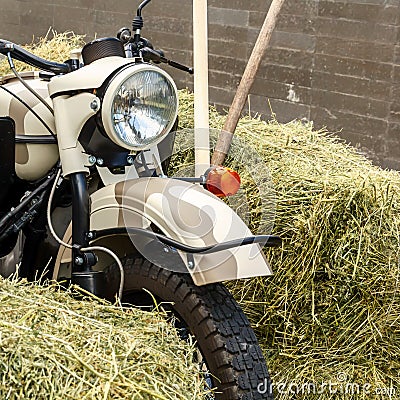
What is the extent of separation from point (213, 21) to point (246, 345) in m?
4.22

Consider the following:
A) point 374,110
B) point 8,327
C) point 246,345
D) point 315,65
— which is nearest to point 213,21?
point 315,65

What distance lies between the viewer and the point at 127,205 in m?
2.63

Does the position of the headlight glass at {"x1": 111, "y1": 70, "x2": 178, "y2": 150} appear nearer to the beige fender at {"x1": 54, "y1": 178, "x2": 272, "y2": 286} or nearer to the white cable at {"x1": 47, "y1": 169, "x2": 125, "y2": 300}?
the beige fender at {"x1": 54, "y1": 178, "x2": 272, "y2": 286}

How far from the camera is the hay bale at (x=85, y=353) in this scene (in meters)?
1.84

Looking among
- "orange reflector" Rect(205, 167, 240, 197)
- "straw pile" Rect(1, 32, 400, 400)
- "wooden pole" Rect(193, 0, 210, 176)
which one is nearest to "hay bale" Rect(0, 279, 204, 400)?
"orange reflector" Rect(205, 167, 240, 197)

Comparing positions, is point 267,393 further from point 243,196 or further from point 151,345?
point 243,196

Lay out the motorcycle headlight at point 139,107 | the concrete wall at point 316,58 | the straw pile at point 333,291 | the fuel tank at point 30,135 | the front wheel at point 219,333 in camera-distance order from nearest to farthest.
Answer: the front wheel at point 219,333 < the motorcycle headlight at point 139,107 < the fuel tank at point 30,135 < the straw pile at point 333,291 < the concrete wall at point 316,58

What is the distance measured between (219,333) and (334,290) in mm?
762

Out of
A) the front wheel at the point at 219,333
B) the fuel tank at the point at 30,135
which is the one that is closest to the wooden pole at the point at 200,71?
the fuel tank at the point at 30,135

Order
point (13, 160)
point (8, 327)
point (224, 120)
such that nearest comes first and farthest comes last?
1. point (8, 327)
2. point (13, 160)
3. point (224, 120)

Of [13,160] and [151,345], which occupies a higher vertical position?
[13,160]

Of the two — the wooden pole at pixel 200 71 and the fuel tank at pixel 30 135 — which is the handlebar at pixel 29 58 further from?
the wooden pole at pixel 200 71

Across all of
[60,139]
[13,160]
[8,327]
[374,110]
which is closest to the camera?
[8,327]

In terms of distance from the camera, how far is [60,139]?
8.79 ft
